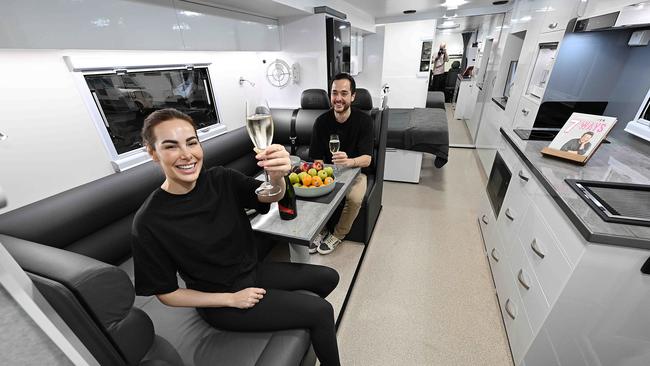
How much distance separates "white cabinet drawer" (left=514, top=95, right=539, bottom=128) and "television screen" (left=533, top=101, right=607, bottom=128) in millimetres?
81

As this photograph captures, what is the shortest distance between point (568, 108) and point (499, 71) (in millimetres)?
1922

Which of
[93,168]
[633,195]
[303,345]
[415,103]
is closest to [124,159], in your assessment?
[93,168]

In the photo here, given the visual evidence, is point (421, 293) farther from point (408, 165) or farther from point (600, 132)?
point (408, 165)

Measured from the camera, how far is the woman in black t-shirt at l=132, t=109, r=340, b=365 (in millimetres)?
901

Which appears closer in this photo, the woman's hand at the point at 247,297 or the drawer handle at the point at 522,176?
the woman's hand at the point at 247,297

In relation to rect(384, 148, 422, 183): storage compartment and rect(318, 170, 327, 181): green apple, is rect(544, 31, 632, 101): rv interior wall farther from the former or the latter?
rect(318, 170, 327, 181): green apple

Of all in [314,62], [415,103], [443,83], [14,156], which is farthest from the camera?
[443,83]

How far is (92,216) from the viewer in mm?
1458

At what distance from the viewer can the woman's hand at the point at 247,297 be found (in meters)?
1.03

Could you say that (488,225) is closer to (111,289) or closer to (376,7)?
(111,289)

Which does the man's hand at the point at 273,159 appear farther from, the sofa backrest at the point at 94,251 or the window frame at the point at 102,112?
the window frame at the point at 102,112

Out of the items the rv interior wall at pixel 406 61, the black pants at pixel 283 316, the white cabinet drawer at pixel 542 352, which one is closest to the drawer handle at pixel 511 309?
the white cabinet drawer at pixel 542 352

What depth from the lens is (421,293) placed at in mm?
1881

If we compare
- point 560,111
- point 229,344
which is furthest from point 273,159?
point 560,111
